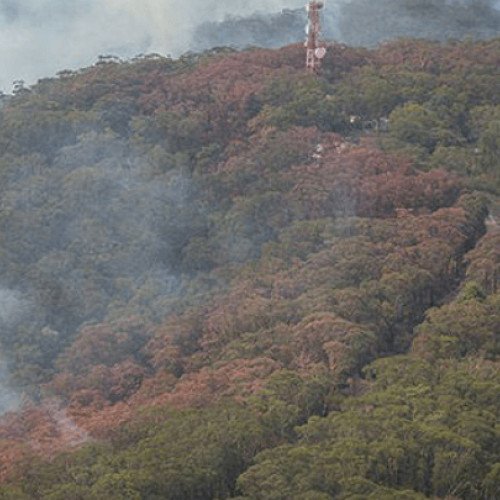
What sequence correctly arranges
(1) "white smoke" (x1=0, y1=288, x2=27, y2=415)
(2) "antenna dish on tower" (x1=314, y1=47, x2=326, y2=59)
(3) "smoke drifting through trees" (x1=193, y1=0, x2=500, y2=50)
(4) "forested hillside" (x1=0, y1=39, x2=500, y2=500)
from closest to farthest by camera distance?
(4) "forested hillside" (x1=0, y1=39, x2=500, y2=500)
(1) "white smoke" (x1=0, y1=288, x2=27, y2=415)
(2) "antenna dish on tower" (x1=314, y1=47, x2=326, y2=59)
(3) "smoke drifting through trees" (x1=193, y1=0, x2=500, y2=50)

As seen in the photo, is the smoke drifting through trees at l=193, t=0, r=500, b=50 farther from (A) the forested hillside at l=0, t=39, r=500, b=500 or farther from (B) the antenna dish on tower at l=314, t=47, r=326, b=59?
(B) the antenna dish on tower at l=314, t=47, r=326, b=59

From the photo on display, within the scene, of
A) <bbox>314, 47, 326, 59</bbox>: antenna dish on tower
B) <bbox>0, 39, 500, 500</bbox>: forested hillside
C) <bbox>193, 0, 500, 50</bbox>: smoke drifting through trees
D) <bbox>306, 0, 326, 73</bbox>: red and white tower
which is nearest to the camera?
<bbox>0, 39, 500, 500</bbox>: forested hillside

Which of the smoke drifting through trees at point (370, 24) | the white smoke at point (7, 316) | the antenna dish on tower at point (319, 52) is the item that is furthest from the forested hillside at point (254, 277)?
the smoke drifting through trees at point (370, 24)

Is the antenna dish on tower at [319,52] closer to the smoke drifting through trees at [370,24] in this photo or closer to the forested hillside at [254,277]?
the forested hillside at [254,277]

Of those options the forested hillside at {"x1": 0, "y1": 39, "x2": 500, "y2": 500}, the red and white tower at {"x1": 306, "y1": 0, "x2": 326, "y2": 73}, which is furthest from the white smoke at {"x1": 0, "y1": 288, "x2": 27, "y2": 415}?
the red and white tower at {"x1": 306, "y1": 0, "x2": 326, "y2": 73}

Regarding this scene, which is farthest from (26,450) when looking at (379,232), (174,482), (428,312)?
(379,232)

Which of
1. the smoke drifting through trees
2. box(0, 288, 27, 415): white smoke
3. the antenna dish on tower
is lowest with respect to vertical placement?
box(0, 288, 27, 415): white smoke
